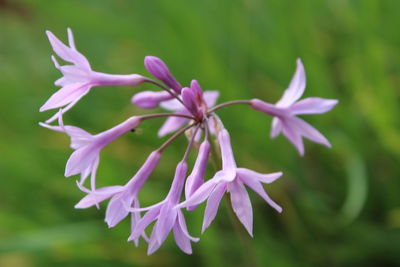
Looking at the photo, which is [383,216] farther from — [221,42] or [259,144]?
[221,42]

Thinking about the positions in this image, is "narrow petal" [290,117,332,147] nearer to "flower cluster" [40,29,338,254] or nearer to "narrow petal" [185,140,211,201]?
"flower cluster" [40,29,338,254]

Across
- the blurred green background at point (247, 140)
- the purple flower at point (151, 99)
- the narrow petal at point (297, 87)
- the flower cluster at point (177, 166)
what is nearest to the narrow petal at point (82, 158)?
the flower cluster at point (177, 166)

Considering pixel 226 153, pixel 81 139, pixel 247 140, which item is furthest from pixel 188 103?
pixel 247 140

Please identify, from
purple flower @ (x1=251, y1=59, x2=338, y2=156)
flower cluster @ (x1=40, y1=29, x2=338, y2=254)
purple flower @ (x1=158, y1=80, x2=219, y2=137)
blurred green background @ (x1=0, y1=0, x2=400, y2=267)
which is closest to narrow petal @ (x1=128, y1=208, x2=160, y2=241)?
flower cluster @ (x1=40, y1=29, x2=338, y2=254)

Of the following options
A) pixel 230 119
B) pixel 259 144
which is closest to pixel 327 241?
pixel 259 144

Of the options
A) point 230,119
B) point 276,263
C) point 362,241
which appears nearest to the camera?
point 276,263

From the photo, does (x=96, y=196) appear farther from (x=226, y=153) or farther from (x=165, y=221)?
(x=226, y=153)

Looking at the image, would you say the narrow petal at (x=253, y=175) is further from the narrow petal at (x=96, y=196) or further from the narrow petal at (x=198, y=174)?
the narrow petal at (x=96, y=196)
